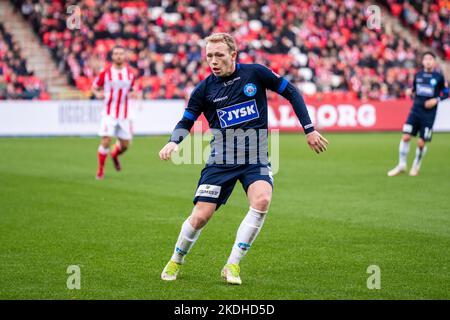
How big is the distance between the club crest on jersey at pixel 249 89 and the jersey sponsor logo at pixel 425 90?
1087 centimetres

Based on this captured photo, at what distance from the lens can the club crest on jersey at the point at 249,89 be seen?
750 centimetres

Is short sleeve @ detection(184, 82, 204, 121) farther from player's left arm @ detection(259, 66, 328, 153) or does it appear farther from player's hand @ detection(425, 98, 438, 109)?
player's hand @ detection(425, 98, 438, 109)

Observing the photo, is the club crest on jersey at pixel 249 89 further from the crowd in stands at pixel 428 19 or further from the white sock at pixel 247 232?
the crowd in stands at pixel 428 19

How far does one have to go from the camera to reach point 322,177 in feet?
55.1

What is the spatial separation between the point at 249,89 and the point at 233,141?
49cm

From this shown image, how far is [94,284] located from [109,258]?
1.28 meters

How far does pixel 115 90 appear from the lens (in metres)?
17.0

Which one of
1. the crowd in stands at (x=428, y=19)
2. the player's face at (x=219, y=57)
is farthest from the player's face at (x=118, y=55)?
the crowd in stands at (x=428, y=19)

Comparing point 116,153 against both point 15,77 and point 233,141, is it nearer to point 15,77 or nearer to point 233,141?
point 233,141

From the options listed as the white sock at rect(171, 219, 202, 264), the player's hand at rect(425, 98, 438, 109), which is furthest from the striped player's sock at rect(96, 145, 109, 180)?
the white sock at rect(171, 219, 202, 264)

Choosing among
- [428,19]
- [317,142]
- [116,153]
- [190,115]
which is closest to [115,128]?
[116,153]

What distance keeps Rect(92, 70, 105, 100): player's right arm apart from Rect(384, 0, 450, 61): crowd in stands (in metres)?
25.3
